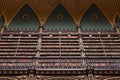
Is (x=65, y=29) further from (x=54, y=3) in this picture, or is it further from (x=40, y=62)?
(x=40, y=62)

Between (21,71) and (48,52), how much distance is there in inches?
95.9

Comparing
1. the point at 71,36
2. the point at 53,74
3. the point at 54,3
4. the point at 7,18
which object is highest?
the point at 54,3

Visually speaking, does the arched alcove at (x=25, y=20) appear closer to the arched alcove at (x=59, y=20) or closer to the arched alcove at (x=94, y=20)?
the arched alcove at (x=59, y=20)

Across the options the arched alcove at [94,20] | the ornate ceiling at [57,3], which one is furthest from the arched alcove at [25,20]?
the arched alcove at [94,20]

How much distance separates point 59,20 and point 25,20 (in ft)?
7.46

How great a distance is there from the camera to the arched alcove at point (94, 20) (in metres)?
17.0

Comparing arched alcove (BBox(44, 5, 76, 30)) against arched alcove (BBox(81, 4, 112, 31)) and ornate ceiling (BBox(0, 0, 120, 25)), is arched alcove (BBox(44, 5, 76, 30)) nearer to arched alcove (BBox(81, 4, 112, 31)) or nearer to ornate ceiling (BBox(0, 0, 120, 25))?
ornate ceiling (BBox(0, 0, 120, 25))

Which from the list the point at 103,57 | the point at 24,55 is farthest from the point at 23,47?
the point at 103,57

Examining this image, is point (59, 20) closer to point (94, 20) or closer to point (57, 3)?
point (57, 3)

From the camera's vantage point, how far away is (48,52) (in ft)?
47.8

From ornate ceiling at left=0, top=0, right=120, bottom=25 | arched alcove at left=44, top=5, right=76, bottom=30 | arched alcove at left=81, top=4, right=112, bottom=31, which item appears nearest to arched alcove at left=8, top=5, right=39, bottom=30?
ornate ceiling at left=0, top=0, right=120, bottom=25

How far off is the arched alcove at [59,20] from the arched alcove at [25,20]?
2.81ft

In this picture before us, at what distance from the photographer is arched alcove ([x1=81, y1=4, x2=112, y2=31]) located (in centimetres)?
1702

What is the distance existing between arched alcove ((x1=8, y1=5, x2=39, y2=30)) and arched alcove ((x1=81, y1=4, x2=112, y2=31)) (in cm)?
322
